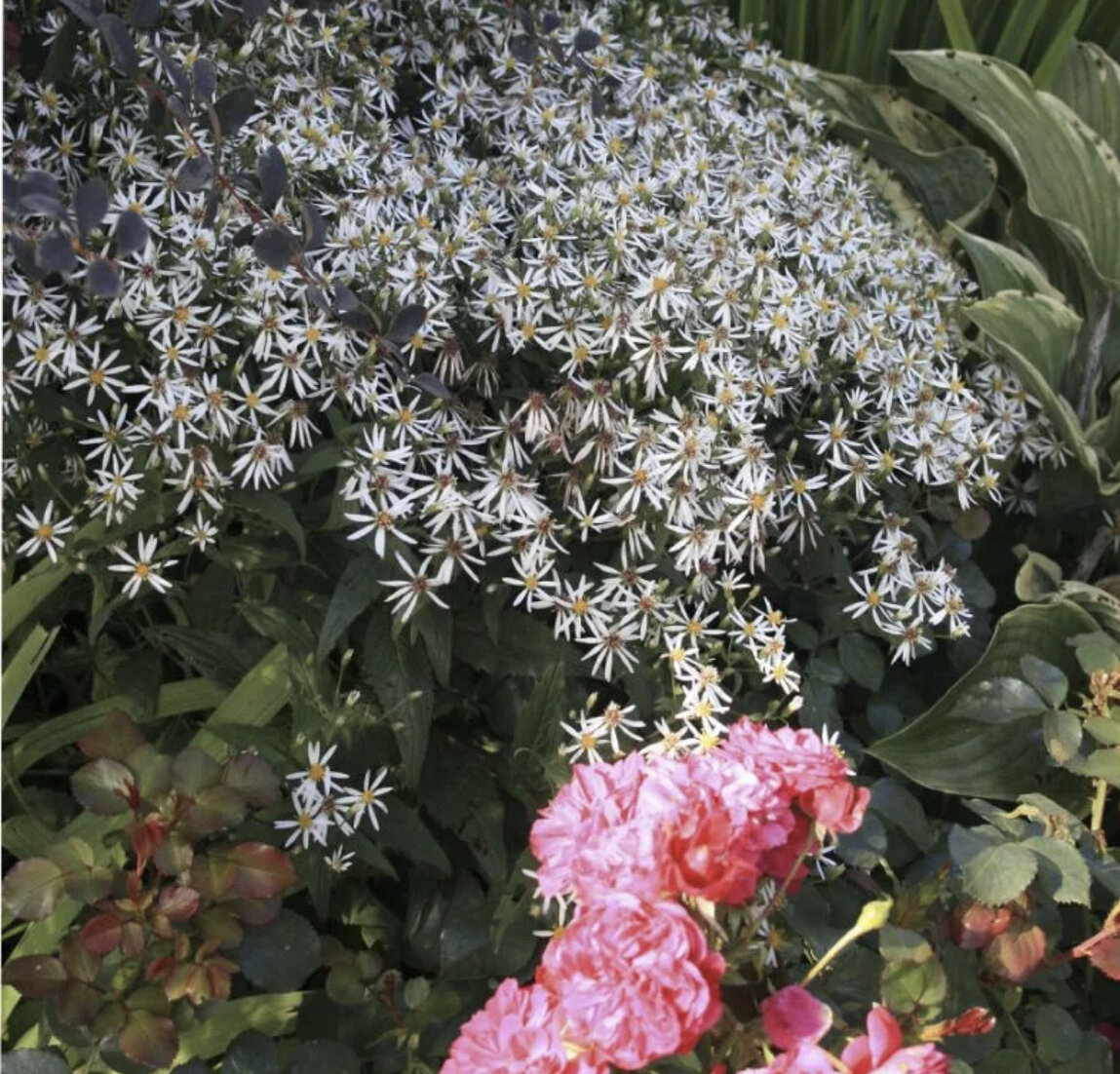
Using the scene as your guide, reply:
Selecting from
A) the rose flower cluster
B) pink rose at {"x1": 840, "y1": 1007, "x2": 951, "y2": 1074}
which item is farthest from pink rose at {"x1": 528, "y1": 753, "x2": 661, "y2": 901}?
pink rose at {"x1": 840, "y1": 1007, "x2": 951, "y2": 1074}

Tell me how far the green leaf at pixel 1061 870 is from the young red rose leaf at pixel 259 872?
1.85ft

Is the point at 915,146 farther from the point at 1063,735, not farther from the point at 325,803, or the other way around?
the point at 325,803

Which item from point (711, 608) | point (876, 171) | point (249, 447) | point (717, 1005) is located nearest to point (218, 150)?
point (249, 447)

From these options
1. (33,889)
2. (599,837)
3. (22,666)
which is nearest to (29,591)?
(22,666)

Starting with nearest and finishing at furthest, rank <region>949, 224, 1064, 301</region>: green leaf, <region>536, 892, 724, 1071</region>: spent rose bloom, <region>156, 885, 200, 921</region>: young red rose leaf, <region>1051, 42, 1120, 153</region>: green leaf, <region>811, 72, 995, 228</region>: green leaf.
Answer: <region>536, 892, 724, 1071</region>: spent rose bloom, <region>156, 885, 200, 921</region>: young red rose leaf, <region>949, 224, 1064, 301</region>: green leaf, <region>811, 72, 995, 228</region>: green leaf, <region>1051, 42, 1120, 153</region>: green leaf

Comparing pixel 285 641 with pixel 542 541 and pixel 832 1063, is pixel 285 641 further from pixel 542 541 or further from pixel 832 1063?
pixel 832 1063

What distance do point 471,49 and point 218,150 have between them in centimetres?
64

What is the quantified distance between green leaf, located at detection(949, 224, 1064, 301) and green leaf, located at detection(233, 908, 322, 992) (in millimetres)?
1175

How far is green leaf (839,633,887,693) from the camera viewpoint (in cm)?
141

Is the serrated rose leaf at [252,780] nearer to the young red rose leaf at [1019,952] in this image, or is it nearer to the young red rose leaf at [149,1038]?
the young red rose leaf at [149,1038]

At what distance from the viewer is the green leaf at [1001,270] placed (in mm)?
1808

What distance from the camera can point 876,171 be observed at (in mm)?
2004

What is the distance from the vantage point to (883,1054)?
843mm

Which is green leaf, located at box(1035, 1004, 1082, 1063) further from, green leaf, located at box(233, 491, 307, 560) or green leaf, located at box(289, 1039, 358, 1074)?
green leaf, located at box(233, 491, 307, 560)
